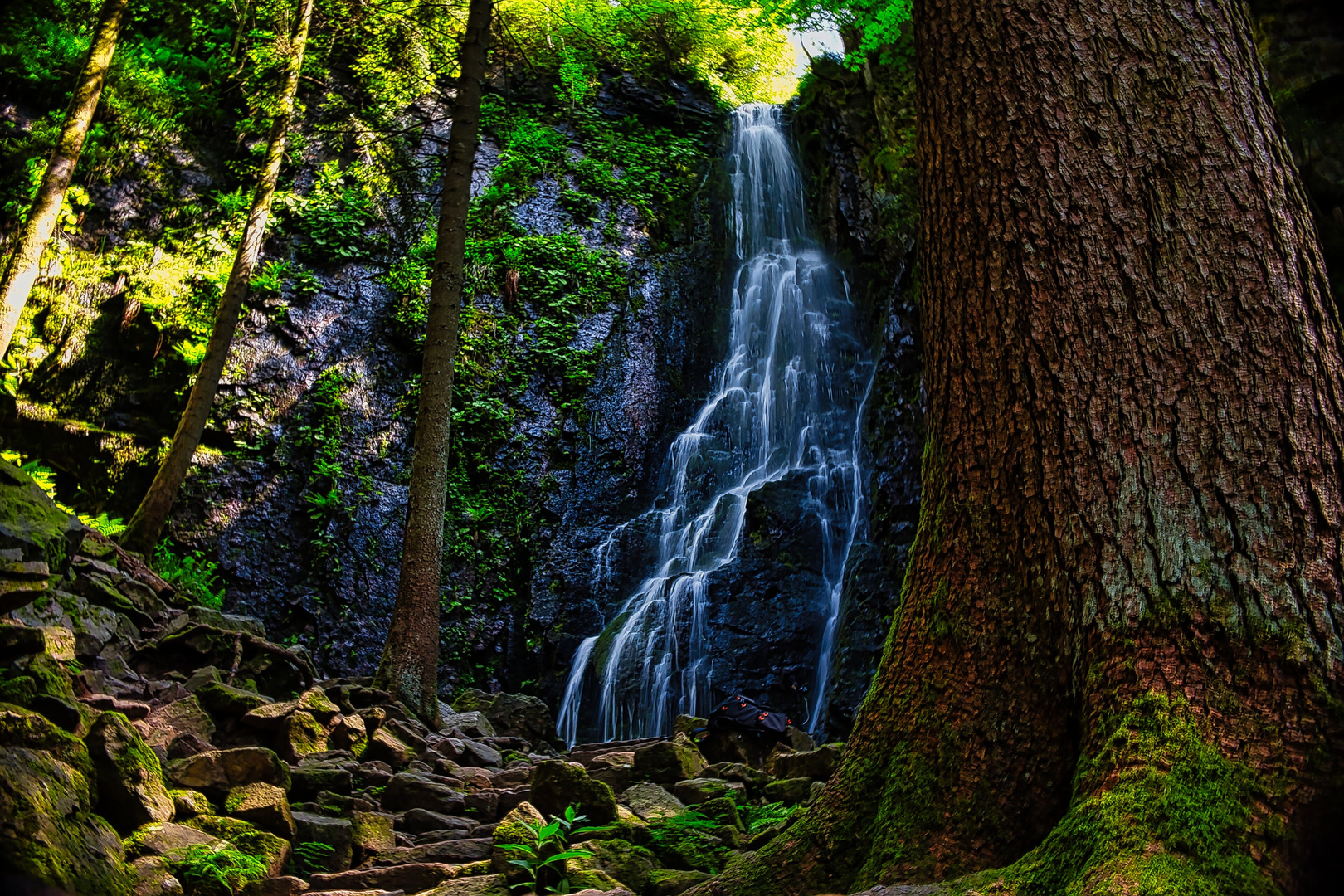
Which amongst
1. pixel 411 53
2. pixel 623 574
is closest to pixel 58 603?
pixel 623 574

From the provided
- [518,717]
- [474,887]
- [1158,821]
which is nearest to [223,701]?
[474,887]

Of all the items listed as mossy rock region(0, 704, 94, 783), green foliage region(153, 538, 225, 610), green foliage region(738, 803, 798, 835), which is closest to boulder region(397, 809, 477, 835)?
green foliage region(738, 803, 798, 835)

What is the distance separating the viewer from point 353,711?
5191 millimetres

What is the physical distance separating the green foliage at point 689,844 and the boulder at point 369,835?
3.61 ft

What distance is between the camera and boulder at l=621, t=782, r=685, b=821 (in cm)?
388

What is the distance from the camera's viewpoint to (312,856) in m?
3.04

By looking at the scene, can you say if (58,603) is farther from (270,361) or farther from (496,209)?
(496,209)

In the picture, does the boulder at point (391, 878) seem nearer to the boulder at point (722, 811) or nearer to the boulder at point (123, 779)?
the boulder at point (123, 779)

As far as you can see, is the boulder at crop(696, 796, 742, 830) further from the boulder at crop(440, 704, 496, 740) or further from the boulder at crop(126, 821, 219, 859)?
the boulder at crop(440, 704, 496, 740)

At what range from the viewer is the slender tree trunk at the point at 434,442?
6.15 meters

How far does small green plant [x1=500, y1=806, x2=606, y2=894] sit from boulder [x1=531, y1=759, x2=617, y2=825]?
373 millimetres

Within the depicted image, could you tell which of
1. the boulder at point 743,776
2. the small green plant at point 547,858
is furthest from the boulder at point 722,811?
the small green plant at point 547,858

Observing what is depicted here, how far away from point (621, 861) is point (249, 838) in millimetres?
1352

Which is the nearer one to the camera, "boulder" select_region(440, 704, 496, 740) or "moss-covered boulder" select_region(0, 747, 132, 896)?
"moss-covered boulder" select_region(0, 747, 132, 896)
